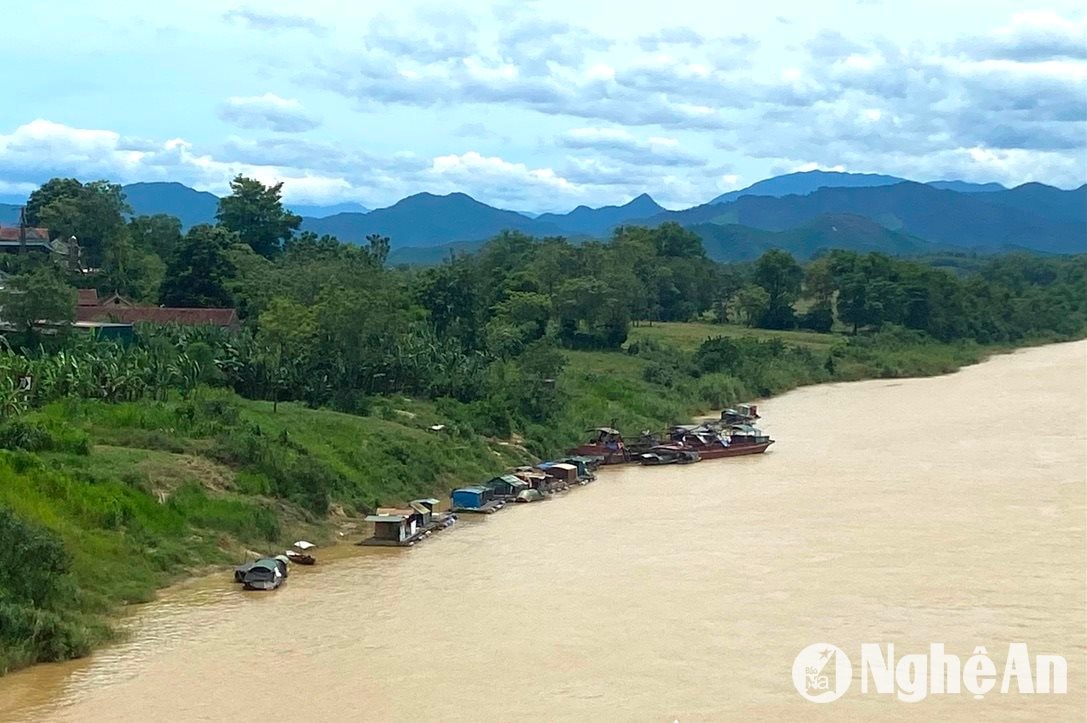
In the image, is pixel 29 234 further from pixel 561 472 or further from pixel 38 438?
pixel 38 438

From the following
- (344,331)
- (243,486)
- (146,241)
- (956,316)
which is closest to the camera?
(243,486)

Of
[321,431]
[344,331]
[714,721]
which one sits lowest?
[714,721]

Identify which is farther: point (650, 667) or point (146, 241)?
point (146, 241)

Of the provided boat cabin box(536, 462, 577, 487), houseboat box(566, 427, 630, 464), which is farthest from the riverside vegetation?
boat cabin box(536, 462, 577, 487)

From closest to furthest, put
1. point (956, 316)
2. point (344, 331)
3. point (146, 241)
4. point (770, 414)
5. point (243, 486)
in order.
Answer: point (243, 486), point (344, 331), point (770, 414), point (146, 241), point (956, 316)

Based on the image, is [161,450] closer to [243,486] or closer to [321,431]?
[243,486]

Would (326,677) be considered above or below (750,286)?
A: below

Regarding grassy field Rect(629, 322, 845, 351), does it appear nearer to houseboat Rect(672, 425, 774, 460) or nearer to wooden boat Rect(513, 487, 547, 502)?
houseboat Rect(672, 425, 774, 460)

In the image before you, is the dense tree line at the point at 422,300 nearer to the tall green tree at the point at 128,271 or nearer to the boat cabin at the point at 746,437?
the tall green tree at the point at 128,271

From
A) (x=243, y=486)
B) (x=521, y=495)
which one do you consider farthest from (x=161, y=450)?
(x=521, y=495)
